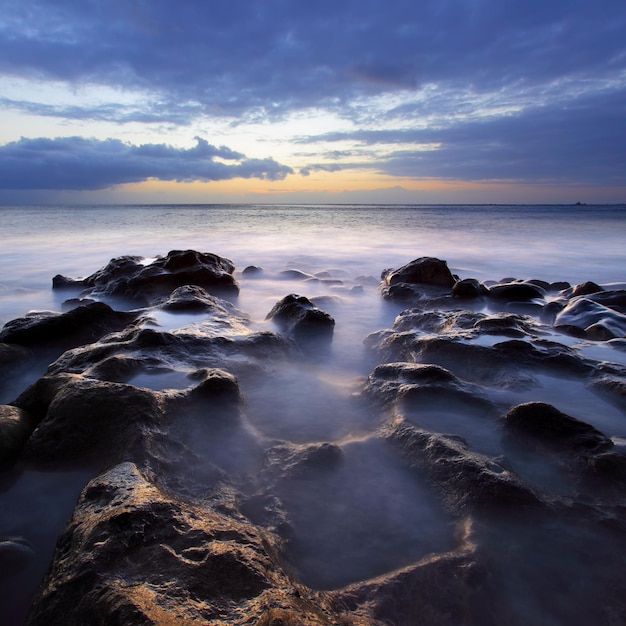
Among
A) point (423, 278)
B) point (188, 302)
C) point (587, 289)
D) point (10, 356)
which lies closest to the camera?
point (10, 356)

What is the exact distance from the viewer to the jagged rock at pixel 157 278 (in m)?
6.60

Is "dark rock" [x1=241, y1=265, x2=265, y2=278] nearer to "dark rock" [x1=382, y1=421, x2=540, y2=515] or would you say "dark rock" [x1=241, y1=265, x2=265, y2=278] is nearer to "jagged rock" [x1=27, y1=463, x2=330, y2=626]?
"dark rock" [x1=382, y1=421, x2=540, y2=515]

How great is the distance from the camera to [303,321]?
4762mm

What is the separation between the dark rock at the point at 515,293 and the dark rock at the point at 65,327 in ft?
17.3

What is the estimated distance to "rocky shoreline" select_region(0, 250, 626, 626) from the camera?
141cm

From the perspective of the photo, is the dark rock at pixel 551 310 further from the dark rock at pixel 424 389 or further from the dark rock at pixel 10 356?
the dark rock at pixel 10 356

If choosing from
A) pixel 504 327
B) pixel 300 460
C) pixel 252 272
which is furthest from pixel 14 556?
pixel 252 272

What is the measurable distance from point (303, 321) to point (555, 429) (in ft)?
9.40

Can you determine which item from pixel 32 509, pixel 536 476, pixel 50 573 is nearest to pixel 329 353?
pixel 536 476

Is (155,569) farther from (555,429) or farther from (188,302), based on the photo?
(188,302)

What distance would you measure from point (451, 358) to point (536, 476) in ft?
5.24

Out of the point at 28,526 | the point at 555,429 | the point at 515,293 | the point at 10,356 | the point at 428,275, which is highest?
the point at 428,275

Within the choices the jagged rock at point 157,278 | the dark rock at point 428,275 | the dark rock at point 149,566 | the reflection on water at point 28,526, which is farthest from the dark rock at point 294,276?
the dark rock at point 149,566

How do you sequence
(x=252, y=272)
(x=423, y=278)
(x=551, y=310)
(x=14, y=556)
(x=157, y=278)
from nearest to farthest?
(x=14, y=556) < (x=551, y=310) < (x=157, y=278) < (x=423, y=278) < (x=252, y=272)
